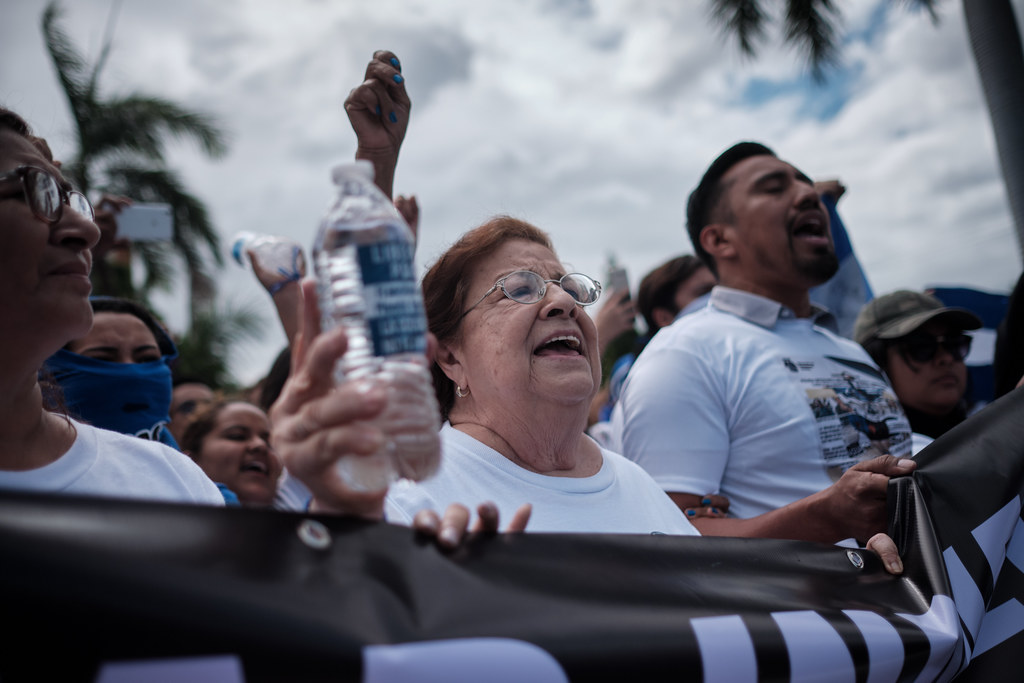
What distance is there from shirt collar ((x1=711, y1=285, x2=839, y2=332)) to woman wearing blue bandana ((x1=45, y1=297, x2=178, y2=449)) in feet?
8.40

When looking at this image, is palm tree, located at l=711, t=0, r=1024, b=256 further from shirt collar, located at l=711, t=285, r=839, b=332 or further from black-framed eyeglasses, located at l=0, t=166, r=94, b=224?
black-framed eyeglasses, located at l=0, t=166, r=94, b=224

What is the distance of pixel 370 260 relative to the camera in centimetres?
121

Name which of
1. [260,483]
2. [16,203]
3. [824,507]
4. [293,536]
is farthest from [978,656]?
[260,483]

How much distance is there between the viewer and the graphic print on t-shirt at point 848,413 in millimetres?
2871

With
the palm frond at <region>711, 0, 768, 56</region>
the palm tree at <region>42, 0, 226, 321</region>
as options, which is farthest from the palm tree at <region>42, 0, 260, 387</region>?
the palm frond at <region>711, 0, 768, 56</region>

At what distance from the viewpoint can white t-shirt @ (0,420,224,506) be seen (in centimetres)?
146

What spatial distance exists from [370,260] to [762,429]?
7.00 feet

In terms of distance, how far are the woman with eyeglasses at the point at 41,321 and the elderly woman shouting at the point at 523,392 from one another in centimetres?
67

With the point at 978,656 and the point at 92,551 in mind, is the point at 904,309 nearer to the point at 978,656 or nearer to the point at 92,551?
the point at 978,656

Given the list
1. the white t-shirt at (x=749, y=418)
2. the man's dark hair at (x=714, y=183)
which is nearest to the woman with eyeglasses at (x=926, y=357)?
the white t-shirt at (x=749, y=418)

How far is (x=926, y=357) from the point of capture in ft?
12.9

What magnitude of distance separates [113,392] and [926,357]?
3999mm

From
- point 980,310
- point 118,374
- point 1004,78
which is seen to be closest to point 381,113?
point 118,374

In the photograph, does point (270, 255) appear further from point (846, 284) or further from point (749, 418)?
Result: point (846, 284)
